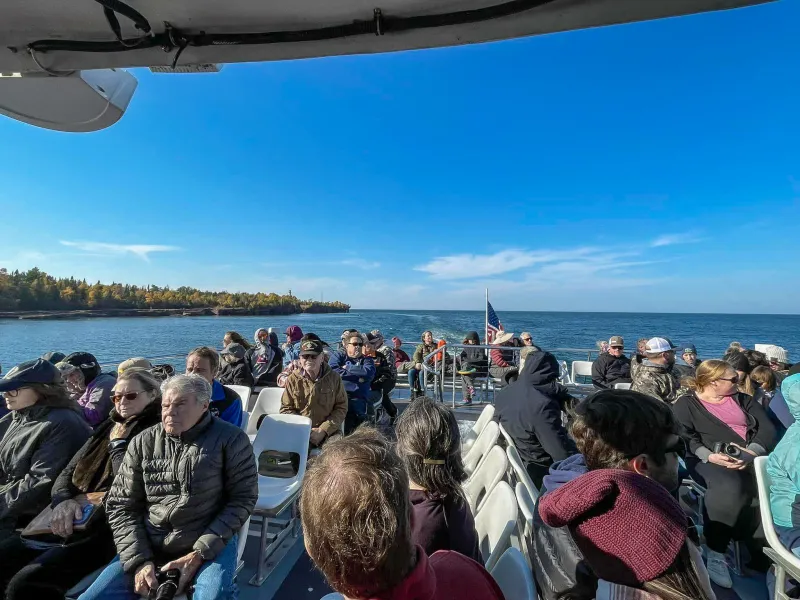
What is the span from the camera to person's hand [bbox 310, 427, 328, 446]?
3182 mm

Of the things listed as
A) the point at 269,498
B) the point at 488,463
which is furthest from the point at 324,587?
the point at 488,463

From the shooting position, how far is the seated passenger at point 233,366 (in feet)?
16.0

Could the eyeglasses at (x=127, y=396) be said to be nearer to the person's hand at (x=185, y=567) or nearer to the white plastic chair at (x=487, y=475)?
the person's hand at (x=185, y=567)

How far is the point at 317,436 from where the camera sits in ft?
10.5

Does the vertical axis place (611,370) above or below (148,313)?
above

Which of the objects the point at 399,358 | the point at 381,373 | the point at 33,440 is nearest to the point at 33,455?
the point at 33,440

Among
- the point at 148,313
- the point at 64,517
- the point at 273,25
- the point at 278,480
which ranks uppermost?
the point at 273,25

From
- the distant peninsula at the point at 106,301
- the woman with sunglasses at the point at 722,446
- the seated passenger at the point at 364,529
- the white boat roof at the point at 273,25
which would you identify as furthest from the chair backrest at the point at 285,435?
the distant peninsula at the point at 106,301

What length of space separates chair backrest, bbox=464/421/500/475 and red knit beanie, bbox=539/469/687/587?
64.0 inches

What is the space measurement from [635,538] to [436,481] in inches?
31.7

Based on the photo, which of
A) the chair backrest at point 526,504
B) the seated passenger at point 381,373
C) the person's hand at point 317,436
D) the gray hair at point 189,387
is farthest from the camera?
the seated passenger at point 381,373

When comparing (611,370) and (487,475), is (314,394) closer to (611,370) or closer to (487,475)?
(487,475)

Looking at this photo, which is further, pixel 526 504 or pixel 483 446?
pixel 483 446

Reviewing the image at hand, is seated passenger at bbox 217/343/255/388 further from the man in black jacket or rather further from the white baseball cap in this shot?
the white baseball cap
